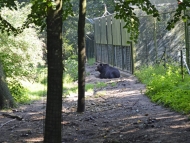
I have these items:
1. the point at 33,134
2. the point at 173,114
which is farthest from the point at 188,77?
the point at 33,134

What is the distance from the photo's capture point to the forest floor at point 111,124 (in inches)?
292

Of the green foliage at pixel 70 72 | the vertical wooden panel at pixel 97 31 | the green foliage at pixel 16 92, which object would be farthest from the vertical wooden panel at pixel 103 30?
the green foliage at pixel 16 92

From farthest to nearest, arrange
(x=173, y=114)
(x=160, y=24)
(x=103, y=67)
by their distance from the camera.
A: (x=103, y=67), (x=160, y=24), (x=173, y=114)

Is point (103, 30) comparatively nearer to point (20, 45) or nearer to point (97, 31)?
point (97, 31)

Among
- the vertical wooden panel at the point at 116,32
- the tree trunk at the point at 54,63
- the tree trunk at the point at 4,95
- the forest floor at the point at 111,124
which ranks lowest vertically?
the forest floor at the point at 111,124

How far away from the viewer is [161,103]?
10.9 meters

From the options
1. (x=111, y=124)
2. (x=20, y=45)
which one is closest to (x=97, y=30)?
(x=20, y=45)

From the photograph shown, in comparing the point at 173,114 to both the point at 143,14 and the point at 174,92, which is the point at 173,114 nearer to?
the point at 174,92

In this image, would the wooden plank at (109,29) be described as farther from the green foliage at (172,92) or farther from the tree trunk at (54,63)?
the tree trunk at (54,63)

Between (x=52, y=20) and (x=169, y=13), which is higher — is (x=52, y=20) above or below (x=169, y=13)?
below

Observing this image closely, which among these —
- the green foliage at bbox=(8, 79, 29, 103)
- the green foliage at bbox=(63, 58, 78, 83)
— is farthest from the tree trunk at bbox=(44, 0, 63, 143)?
the green foliage at bbox=(63, 58, 78, 83)

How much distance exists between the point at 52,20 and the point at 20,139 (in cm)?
381

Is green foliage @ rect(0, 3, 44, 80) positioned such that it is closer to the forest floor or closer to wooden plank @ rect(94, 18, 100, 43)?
the forest floor

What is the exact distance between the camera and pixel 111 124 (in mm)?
9047
